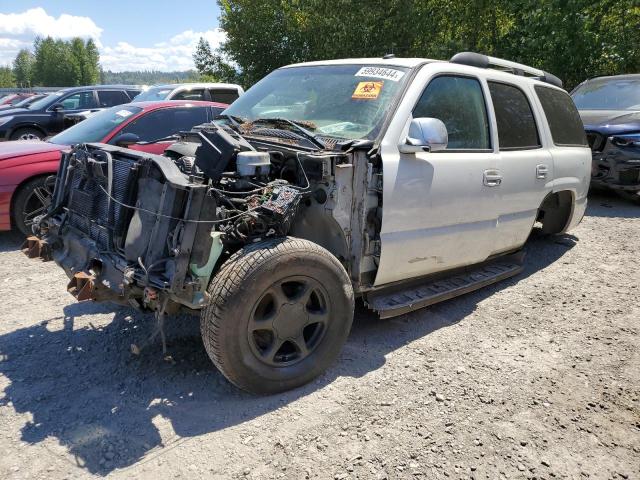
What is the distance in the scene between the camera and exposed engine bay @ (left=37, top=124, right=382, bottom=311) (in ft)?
9.00

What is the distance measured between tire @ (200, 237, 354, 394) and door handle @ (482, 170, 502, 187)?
4.93 ft

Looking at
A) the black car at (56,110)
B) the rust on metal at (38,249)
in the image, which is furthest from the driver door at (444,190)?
the black car at (56,110)

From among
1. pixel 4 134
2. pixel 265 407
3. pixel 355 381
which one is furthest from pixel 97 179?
pixel 4 134

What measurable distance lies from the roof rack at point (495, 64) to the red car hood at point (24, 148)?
4.58 meters

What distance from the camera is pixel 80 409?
9.47 ft

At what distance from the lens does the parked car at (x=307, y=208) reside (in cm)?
281

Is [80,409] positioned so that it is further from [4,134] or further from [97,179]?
[4,134]

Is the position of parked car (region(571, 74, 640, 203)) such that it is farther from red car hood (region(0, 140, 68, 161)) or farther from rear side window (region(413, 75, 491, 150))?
red car hood (region(0, 140, 68, 161))

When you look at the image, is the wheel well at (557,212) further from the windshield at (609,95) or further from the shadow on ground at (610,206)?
the windshield at (609,95)

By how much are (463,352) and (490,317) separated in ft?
2.32

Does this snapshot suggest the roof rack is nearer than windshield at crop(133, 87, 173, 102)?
Yes

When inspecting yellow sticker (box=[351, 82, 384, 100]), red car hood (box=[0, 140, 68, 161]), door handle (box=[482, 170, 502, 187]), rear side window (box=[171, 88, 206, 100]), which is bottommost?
red car hood (box=[0, 140, 68, 161])

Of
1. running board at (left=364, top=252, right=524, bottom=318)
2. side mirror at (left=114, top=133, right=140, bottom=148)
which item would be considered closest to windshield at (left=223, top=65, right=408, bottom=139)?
running board at (left=364, top=252, right=524, bottom=318)

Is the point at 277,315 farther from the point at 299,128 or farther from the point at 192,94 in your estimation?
the point at 192,94
